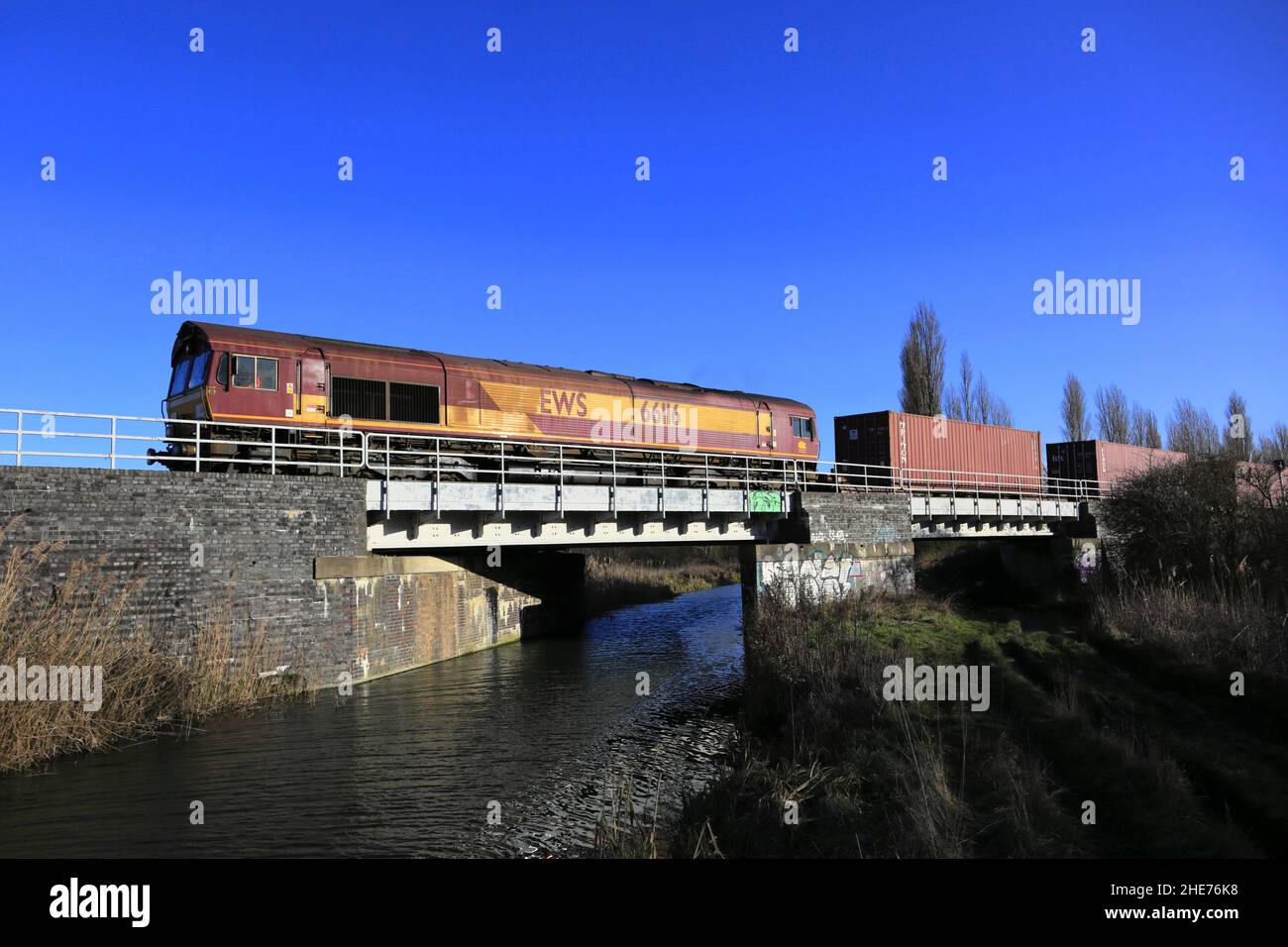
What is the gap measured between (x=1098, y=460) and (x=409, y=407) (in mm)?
32301

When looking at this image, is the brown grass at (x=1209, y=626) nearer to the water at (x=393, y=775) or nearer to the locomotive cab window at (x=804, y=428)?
the water at (x=393, y=775)

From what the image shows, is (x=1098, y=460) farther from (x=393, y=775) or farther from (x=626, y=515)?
(x=393, y=775)

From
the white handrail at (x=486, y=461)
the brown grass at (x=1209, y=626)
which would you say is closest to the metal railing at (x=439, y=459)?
the white handrail at (x=486, y=461)

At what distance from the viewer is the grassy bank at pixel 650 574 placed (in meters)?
38.4

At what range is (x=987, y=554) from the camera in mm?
37562

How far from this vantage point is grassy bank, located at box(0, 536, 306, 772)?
34.5 feet

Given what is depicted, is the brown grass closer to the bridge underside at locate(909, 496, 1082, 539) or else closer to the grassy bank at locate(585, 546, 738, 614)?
the bridge underside at locate(909, 496, 1082, 539)

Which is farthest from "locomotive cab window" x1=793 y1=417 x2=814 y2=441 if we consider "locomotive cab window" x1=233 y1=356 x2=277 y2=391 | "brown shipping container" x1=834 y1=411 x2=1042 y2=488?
"locomotive cab window" x1=233 y1=356 x2=277 y2=391

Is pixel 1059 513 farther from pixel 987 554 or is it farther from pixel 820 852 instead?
pixel 820 852

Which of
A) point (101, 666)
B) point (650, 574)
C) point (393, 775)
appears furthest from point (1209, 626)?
point (650, 574)

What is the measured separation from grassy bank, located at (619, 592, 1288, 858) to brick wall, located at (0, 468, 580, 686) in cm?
812

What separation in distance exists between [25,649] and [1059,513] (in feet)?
109

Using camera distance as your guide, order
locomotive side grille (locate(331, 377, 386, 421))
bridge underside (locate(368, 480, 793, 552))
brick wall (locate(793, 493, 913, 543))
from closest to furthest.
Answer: bridge underside (locate(368, 480, 793, 552)), locomotive side grille (locate(331, 377, 386, 421)), brick wall (locate(793, 493, 913, 543))
